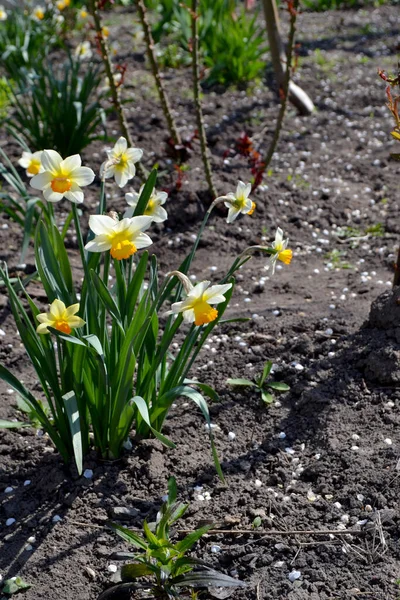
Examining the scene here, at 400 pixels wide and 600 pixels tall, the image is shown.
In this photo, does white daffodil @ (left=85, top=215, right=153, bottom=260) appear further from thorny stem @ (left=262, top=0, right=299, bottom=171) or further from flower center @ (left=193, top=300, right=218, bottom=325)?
thorny stem @ (left=262, top=0, right=299, bottom=171)

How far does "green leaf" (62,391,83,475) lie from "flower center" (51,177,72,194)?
569 millimetres

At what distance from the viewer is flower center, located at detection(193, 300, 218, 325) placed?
1.79m

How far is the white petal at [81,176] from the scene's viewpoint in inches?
78.7

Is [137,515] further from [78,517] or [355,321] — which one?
[355,321]

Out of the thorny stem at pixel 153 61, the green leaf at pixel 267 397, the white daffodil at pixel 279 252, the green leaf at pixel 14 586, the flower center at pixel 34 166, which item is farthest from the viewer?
the thorny stem at pixel 153 61

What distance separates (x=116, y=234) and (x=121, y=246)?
0.15 ft

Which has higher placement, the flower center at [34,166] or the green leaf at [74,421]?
the flower center at [34,166]

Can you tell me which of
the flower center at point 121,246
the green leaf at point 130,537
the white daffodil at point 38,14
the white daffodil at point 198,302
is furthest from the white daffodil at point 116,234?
the white daffodil at point 38,14

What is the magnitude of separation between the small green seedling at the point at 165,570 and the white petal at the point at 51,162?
964 mm

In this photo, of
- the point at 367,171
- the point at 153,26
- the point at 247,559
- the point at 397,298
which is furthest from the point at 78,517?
the point at 153,26

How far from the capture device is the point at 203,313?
180cm

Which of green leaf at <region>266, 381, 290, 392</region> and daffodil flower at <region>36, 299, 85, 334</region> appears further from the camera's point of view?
green leaf at <region>266, 381, 290, 392</region>

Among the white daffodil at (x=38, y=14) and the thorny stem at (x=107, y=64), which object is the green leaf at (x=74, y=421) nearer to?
the thorny stem at (x=107, y=64)

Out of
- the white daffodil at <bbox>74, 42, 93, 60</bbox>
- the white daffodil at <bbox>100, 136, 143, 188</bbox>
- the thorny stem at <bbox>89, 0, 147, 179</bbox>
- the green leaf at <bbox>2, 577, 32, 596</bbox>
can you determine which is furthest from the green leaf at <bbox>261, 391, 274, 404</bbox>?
the white daffodil at <bbox>74, 42, 93, 60</bbox>
